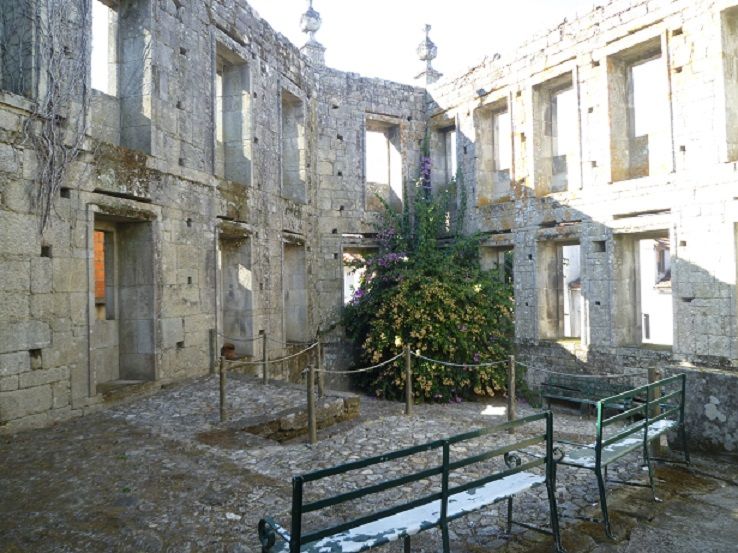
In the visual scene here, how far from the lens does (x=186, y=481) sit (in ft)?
13.8

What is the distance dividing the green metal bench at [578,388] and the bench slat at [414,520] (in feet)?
19.6

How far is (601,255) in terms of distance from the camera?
952 centimetres

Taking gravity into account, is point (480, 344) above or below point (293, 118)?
below

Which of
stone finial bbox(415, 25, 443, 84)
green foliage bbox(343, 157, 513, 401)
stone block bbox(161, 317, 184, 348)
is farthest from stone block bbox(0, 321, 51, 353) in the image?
stone finial bbox(415, 25, 443, 84)

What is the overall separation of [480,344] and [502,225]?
2641 mm

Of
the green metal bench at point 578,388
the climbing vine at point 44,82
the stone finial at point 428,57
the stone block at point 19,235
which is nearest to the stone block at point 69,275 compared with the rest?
the stone block at point 19,235

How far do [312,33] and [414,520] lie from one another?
44.1 feet

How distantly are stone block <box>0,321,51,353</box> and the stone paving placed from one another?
2.86 ft

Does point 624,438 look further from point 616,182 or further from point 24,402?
point 616,182

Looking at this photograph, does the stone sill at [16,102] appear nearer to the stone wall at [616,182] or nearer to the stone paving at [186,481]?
the stone paving at [186,481]

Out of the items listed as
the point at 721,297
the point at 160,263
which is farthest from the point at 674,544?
the point at 160,263

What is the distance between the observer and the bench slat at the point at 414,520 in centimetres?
255

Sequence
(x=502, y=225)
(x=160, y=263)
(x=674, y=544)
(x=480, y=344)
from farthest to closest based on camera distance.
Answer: (x=502, y=225) < (x=480, y=344) < (x=160, y=263) < (x=674, y=544)

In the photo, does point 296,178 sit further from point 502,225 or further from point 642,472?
point 642,472
